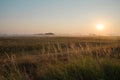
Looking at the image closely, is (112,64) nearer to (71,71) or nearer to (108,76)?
(108,76)

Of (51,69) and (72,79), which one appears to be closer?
(72,79)

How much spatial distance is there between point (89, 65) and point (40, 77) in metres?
1.69

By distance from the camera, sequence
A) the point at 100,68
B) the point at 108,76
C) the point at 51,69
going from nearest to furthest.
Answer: the point at 108,76 < the point at 100,68 < the point at 51,69

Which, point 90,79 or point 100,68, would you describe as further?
point 100,68

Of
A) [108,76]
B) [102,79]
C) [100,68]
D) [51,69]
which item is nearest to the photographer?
[102,79]

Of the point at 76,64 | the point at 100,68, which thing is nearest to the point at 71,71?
the point at 76,64

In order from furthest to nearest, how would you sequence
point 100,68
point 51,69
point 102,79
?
point 51,69, point 100,68, point 102,79

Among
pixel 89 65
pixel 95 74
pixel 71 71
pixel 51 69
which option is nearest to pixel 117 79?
pixel 95 74

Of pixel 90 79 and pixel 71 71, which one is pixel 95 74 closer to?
pixel 90 79

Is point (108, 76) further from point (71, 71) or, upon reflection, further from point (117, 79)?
point (71, 71)

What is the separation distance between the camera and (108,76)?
5422 mm

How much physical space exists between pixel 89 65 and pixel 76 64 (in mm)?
451

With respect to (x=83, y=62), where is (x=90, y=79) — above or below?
below

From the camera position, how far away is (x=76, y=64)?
243 inches
